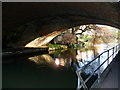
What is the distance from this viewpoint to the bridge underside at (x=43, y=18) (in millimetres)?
12070

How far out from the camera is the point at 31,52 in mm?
18328

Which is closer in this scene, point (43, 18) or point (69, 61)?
point (69, 61)

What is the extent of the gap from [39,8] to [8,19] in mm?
3246

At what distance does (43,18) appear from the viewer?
1623 centimetres

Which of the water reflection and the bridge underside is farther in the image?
the bridge underside

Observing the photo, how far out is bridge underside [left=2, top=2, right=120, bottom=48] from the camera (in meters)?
12.1

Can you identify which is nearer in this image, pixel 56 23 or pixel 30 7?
pixel 30 7

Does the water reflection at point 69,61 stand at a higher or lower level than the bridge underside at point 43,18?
lower

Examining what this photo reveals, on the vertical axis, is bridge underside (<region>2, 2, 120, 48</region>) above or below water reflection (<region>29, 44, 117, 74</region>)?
above

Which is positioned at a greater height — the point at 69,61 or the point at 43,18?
the point at 43,18

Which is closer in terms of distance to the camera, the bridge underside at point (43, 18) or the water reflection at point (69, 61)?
the water reflection at point (69, 61)

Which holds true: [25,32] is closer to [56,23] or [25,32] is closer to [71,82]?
[56,23]

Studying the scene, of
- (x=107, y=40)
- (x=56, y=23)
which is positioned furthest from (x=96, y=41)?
(x=56, y=23)

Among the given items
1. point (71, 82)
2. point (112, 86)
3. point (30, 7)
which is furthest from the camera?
point (30, 7)
